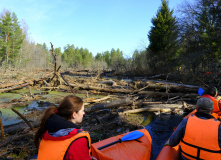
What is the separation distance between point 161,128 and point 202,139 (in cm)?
381

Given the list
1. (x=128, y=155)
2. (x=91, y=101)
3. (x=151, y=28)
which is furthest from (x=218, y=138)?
(x=151, y=28)

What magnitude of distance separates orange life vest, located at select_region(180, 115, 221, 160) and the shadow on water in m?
2.21

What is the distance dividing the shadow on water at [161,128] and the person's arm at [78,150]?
3.43 meters

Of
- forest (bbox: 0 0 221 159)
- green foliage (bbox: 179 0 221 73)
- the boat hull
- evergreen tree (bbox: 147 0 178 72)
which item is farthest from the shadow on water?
evergreen tree (bbox: 147 0 178 72)

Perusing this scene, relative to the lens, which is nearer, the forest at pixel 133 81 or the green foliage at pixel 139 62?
the forest at pixel 133 81

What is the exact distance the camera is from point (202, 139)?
224 cm

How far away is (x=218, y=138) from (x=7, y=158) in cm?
427

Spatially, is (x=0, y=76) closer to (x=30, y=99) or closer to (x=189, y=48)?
(x=30, y=99)

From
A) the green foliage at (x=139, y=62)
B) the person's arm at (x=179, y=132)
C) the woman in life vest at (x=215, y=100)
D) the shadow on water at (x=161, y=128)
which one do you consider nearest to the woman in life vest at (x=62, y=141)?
the person's arm at (x=179, y=132)

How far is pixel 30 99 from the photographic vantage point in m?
8.73

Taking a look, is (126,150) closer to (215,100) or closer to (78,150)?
(78,150)

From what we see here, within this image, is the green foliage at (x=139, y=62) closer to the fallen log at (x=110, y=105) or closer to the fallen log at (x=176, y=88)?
the fallen log at (x=176, y=88)

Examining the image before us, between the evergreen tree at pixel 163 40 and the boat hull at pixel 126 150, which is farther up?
the evergreen tree at pixel 163 40

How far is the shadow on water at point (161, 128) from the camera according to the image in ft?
15.8
